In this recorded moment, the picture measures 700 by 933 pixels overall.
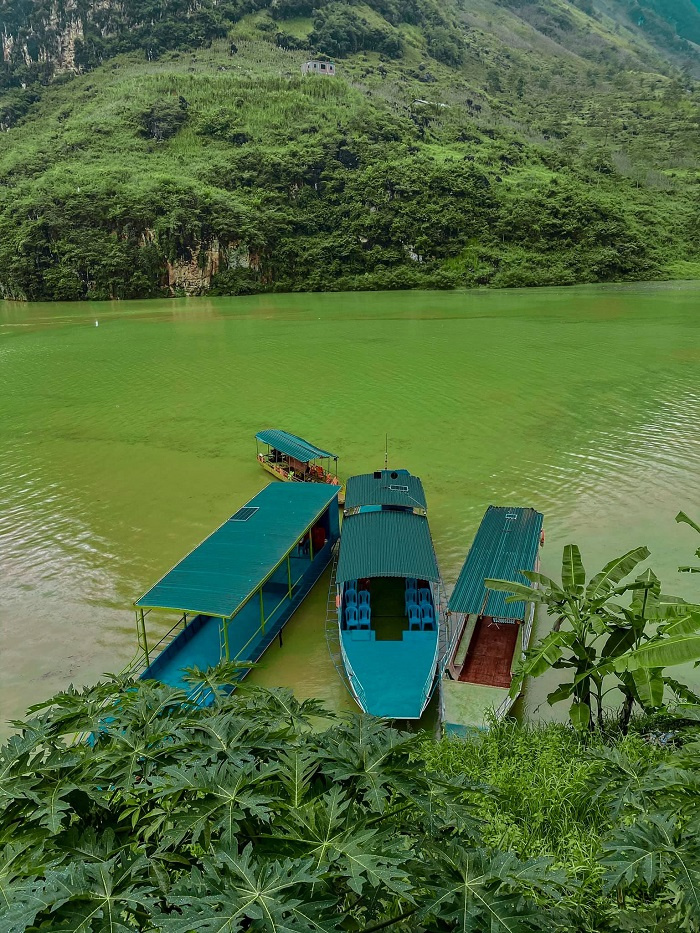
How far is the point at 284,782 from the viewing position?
7.28 feet

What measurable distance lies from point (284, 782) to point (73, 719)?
1.11 meters

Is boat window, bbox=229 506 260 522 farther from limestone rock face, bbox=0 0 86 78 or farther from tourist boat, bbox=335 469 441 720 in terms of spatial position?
limestone rock face, bbox=0 0 86 78

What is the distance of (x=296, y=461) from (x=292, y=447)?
2.19 ft

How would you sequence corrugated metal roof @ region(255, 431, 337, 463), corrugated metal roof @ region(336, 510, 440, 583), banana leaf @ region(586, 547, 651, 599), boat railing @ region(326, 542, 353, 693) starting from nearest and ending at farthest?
banana leaf @ region(586, 547, 651, 599)
boat railing @ region(326, 542, 353, 693)
corrugated metal roof @ region(336, 510, 440, 583)
corrugated metal roof @ region(255, 431, 337, 463)

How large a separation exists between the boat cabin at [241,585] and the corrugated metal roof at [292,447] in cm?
212

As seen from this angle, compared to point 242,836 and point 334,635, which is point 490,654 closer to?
point 334,635

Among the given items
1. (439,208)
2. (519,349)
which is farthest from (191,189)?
(519,349)

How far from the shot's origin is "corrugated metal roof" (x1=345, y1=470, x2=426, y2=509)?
966cm

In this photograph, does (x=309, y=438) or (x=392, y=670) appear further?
(x=309, y=438)

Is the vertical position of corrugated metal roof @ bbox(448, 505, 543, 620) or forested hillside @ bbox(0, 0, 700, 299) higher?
forested hillside @ bbox(0, 0, 700, 299)

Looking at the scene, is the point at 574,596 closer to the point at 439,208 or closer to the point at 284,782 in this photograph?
the point at 284,782

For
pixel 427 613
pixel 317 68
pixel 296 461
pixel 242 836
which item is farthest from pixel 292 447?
pixel 317 68

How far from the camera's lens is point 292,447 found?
12805 mm

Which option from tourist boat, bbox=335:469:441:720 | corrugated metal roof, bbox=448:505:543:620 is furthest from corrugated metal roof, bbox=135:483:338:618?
corrugated metal roof, bbox=448:505:543:620
